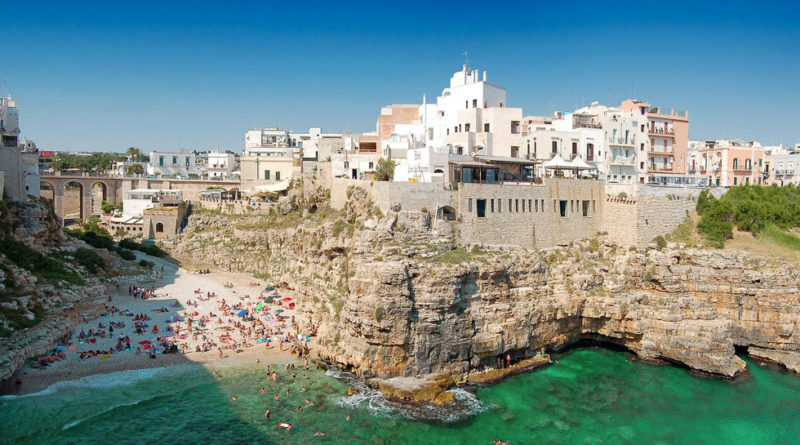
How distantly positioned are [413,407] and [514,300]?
863cm

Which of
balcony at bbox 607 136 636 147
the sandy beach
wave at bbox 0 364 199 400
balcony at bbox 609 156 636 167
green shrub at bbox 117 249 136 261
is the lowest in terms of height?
wave at bbox 0 364 199 400

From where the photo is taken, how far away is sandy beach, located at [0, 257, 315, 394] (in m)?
27.6

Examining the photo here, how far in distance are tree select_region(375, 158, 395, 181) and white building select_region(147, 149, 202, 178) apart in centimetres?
4432

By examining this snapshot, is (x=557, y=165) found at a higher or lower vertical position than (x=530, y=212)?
higher

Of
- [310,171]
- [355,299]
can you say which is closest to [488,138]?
[310,171]

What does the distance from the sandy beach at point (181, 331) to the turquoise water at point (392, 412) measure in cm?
138

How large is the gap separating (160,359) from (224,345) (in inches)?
135

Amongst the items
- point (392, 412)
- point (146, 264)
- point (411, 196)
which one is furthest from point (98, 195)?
point (392, 412)

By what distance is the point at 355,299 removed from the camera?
2716 cm

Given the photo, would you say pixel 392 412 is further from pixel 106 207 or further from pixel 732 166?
pixel 106 207

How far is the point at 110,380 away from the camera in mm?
26250

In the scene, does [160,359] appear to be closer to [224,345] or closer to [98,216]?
[224,345]

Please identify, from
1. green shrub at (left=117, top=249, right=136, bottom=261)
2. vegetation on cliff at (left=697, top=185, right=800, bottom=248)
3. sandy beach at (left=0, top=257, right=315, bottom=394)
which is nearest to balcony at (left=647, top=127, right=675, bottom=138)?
vegetation on cliff at (left=697, top=185, right=800, bottom=248)

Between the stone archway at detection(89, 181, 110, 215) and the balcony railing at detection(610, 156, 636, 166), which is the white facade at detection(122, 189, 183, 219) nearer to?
the stone archway at detection(89, 181, 110, 215)
